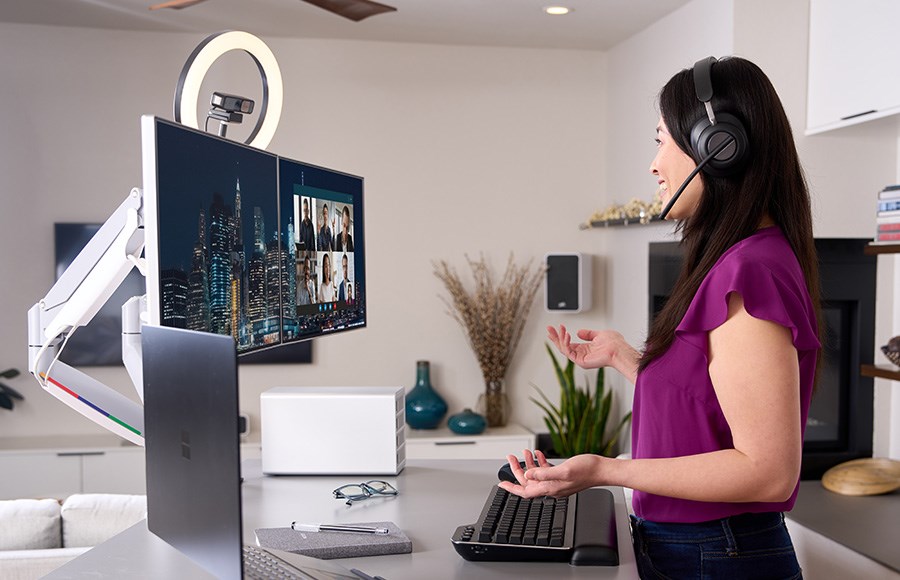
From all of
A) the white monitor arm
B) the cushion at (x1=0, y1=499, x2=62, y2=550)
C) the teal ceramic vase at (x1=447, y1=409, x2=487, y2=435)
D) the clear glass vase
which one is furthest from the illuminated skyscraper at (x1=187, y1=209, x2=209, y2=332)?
the clear glass vase

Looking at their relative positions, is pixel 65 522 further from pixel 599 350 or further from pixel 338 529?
pixel 599 350

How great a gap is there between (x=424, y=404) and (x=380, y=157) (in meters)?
1.32

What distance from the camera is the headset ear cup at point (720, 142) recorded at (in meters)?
1.30

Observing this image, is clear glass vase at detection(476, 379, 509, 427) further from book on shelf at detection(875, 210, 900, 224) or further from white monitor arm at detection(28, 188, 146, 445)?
white monitor arm at detection(28, 188, 146, 445)

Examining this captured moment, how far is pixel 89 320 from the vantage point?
60.7 inches

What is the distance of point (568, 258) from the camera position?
4.82 metres

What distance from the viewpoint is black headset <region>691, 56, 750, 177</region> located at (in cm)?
130

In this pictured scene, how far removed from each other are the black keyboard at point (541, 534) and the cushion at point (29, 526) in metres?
1.27

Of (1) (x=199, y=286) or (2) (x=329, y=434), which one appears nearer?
(1) (x=199, y=286)

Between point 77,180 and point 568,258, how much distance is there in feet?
8.30

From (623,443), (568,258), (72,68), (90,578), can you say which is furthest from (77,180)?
(90,578)

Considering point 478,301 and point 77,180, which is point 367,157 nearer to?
point 478,301

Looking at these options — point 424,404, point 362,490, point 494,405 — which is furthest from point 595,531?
point 494,405

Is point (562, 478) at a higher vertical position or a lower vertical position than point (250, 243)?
lower
